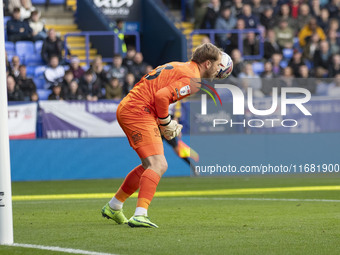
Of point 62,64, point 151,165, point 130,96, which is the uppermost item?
point 130,96

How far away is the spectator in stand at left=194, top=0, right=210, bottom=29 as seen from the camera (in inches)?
1066

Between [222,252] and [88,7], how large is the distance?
19733 mm

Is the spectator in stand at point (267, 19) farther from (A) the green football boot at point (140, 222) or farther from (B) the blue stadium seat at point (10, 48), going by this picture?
(A) the green football boot at point (140, 222)

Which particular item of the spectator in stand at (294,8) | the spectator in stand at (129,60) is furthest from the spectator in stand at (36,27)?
the spectator in stand at (294,8)

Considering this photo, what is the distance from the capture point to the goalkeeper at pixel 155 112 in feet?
28.9

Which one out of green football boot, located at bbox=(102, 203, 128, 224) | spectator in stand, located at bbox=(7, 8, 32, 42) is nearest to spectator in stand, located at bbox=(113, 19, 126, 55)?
spectator in stand, located at bbox=(7, 8, 32, 42)

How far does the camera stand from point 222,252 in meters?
7.14

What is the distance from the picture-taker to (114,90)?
69.6ft

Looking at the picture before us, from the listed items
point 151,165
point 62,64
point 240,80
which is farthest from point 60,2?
point 151,165

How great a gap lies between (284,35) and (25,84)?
385 inches

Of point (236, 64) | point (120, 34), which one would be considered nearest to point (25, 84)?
point (120, 34)

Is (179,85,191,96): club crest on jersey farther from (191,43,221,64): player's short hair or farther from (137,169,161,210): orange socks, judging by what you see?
(137,169,161,210): orange socks

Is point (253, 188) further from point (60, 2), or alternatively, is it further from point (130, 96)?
point (60, 2)

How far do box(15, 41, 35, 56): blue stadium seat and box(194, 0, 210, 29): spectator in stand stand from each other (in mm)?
6108
